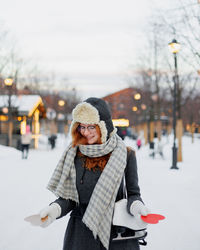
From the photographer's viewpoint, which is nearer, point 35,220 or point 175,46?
point 35,220

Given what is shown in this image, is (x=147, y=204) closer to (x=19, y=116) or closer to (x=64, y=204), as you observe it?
(x=64, y=204)

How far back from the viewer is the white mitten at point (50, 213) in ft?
6.51

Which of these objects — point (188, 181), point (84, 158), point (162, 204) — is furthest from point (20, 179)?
point (84, 158)

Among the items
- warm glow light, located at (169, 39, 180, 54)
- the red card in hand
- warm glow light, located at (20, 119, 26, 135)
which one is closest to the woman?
the red card in hand

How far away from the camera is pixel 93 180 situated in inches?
86.7

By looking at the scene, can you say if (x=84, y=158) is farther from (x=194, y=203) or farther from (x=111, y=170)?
(x=194, y=203)

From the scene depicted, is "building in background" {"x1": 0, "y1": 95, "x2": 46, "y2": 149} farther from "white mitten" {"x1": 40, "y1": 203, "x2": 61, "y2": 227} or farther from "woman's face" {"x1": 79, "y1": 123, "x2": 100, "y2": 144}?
"white mitten" {"x1": 40, "y1": 203, "x2": 61, "y2": 227}

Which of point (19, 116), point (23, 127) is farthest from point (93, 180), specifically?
point (19, 116)

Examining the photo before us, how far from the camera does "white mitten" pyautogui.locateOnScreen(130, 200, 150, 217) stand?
1949 mm

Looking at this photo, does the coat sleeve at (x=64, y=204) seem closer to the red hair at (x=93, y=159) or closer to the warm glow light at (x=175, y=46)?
the red hair at (x=93, y=159)

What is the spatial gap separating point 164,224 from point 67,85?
59556mm

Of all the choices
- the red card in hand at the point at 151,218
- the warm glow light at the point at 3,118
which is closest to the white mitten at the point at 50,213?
the red card in hand at the point at 151,218

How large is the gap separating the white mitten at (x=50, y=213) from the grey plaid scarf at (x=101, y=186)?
4.5 inches

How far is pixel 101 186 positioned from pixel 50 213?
41cm
